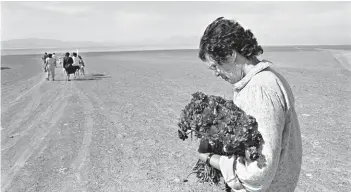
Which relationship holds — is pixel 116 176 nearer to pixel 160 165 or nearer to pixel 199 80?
pixel 160 165

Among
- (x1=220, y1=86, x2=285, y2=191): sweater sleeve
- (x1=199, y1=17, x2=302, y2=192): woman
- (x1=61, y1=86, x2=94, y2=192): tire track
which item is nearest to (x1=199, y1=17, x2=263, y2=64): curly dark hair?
(x1=199, y1=17, x2=302, y2=192): woman

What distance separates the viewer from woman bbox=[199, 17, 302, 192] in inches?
75.5

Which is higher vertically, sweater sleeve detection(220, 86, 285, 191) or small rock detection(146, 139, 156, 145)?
sweater sleeve detection(220, 86, 285, 191)

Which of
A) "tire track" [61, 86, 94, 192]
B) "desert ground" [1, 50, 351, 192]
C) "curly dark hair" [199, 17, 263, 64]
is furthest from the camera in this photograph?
"desert ground" [1, 50, 351, 192]

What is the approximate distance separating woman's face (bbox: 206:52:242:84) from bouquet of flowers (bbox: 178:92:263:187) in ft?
0.50

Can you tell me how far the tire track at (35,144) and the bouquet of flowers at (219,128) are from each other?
5195 mm

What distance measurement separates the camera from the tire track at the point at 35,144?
684 cm

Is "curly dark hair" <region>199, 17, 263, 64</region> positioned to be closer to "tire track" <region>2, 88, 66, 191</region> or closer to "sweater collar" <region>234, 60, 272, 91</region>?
"sweater collar" <region>234, 60, 272, 91</region>

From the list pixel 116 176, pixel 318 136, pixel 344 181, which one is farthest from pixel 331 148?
pixel 116 176

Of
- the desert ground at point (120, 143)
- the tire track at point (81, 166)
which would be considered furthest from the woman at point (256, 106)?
the tire track at point (81, 166)

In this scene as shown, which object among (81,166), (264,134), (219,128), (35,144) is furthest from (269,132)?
(35,144)

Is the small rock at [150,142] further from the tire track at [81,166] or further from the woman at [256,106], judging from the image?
the woman at [256,106]

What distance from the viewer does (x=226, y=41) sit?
209 centimetres

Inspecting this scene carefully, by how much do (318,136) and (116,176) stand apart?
499cm
